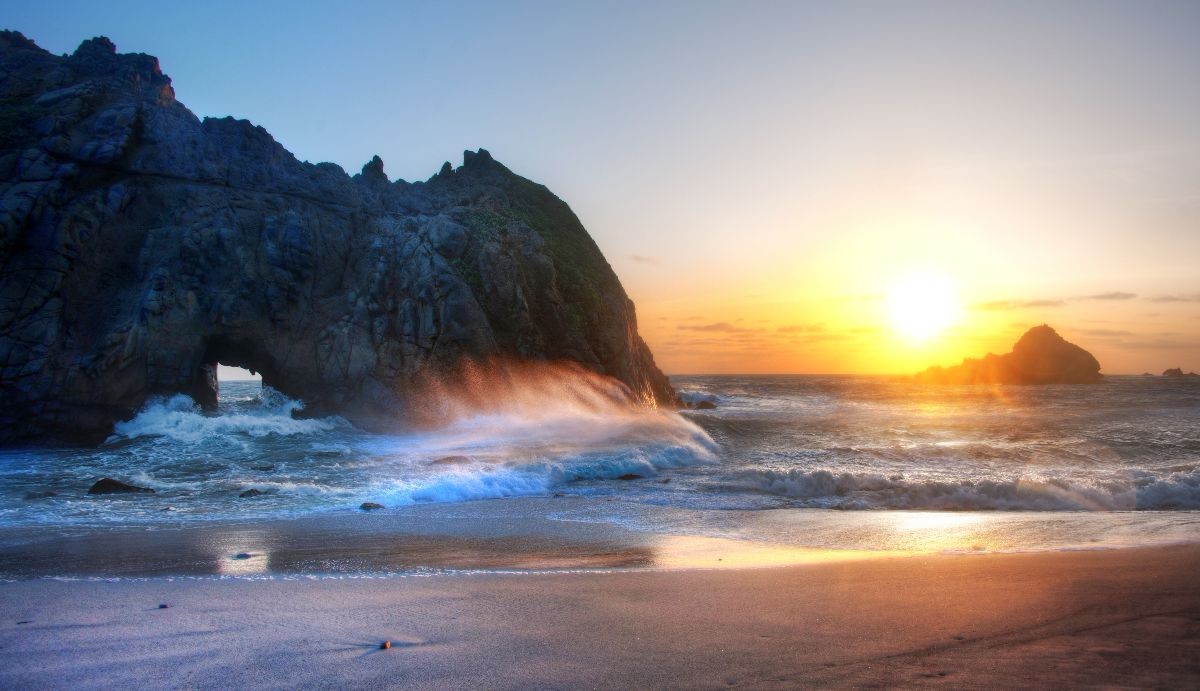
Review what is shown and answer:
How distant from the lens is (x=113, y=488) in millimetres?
13336

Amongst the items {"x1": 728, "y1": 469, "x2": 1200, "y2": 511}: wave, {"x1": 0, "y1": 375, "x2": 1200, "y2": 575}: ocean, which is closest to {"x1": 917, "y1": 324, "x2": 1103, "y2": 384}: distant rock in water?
{"x1": 0, "y1": 375, "x2": 1200, "y2": 575}: ocean

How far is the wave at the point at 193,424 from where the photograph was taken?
859 inches

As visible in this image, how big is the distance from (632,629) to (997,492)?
1115 cm

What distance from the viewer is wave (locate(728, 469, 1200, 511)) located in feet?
42.1

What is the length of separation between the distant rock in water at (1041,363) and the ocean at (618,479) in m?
61.8

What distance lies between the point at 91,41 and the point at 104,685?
32.3 metres

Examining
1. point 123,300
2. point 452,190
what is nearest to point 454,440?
point 123,300

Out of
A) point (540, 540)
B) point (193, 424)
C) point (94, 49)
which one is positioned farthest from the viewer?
point (94, 49)

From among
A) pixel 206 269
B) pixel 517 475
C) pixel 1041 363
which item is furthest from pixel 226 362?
pixel 1041 363

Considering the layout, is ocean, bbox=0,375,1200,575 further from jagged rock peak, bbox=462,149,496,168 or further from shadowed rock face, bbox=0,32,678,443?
jagged rock peak, bbox=462,149,496,168

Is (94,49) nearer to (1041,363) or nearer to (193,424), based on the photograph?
(193,424)

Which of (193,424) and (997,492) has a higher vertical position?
(193,424)

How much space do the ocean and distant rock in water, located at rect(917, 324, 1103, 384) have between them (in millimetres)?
61808

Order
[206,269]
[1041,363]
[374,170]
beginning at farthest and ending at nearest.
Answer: [1041,363]
[374,170]
[206,269]
